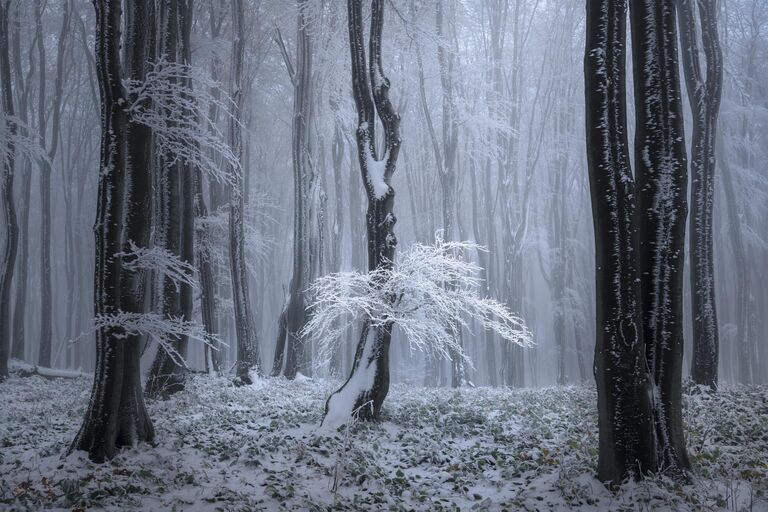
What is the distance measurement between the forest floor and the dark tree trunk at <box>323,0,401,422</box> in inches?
21.5

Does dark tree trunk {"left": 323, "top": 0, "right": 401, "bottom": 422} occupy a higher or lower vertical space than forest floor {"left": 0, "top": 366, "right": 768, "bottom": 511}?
higher

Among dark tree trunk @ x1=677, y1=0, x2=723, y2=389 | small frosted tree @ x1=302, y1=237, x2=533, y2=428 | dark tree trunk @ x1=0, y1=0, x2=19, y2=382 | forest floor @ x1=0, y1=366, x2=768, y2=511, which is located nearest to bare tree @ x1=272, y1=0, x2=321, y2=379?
forest floor @ x1=0, y1=366, x2=768, y2=511

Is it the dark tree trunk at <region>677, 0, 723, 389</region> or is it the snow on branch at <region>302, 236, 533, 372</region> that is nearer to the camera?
the snow on branch at <region>302, 236, 533, 372</region>

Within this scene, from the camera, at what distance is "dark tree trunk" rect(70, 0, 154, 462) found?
5.99 m

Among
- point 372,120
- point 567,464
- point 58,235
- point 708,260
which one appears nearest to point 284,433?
point 567,464

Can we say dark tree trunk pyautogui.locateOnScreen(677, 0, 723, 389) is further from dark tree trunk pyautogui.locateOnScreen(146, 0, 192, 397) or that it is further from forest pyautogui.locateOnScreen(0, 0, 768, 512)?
dark tree trunk pyautogui.locateOnScreen(146, 0, 192, 397)

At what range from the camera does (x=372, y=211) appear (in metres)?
9.16

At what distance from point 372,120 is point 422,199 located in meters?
15.8

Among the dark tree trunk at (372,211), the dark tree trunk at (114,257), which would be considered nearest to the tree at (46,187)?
the dark tree trunk at (372,211)

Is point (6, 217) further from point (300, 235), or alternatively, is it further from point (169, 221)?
point (300, 235)

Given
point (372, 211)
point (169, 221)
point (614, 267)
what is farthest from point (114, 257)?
point (614, 267)

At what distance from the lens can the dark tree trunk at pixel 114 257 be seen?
5.99 meters

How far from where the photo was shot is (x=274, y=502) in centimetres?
525

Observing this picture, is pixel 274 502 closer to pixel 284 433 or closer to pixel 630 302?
pixel 284 433
